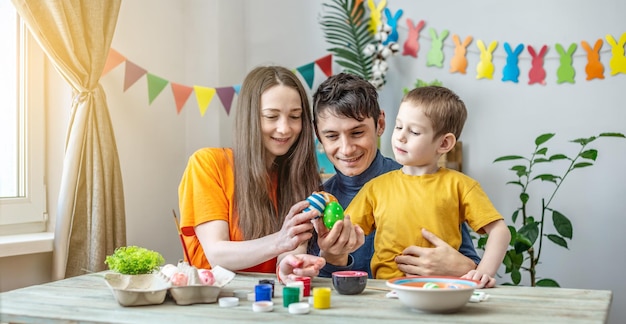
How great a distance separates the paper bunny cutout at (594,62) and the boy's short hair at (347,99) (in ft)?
5.62

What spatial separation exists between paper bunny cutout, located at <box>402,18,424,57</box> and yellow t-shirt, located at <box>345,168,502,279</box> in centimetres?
193

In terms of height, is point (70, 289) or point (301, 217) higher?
point (301, 217)

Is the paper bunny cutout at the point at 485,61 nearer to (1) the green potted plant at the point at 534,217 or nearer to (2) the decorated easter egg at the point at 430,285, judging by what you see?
(1) the green potted plant at the point at 534,217

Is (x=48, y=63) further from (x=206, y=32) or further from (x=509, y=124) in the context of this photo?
(x=509, y=124)

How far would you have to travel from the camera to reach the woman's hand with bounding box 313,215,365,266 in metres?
1.63

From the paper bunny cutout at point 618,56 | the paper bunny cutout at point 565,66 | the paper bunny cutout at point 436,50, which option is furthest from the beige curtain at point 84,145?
the paper bunny cutout at point 618,56

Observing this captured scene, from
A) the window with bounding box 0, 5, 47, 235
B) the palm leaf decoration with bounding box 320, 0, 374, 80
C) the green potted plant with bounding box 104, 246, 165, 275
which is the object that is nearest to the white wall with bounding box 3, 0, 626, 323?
the palm leaf decoration with bounding box 320, 0, 374, 80

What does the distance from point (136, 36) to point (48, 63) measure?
573 mm

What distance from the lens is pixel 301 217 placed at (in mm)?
1613

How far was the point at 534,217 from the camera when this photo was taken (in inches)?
137

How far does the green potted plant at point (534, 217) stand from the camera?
10.1ft

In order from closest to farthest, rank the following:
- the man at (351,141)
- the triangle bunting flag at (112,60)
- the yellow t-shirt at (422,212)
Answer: the yellow t-shirt at (422,212) → the man at (351,141) → the triangle bunting flag at (112,60)

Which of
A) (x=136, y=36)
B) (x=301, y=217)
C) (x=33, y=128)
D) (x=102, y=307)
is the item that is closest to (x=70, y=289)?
(x=102, y=307)

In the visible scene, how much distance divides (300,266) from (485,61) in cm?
226
